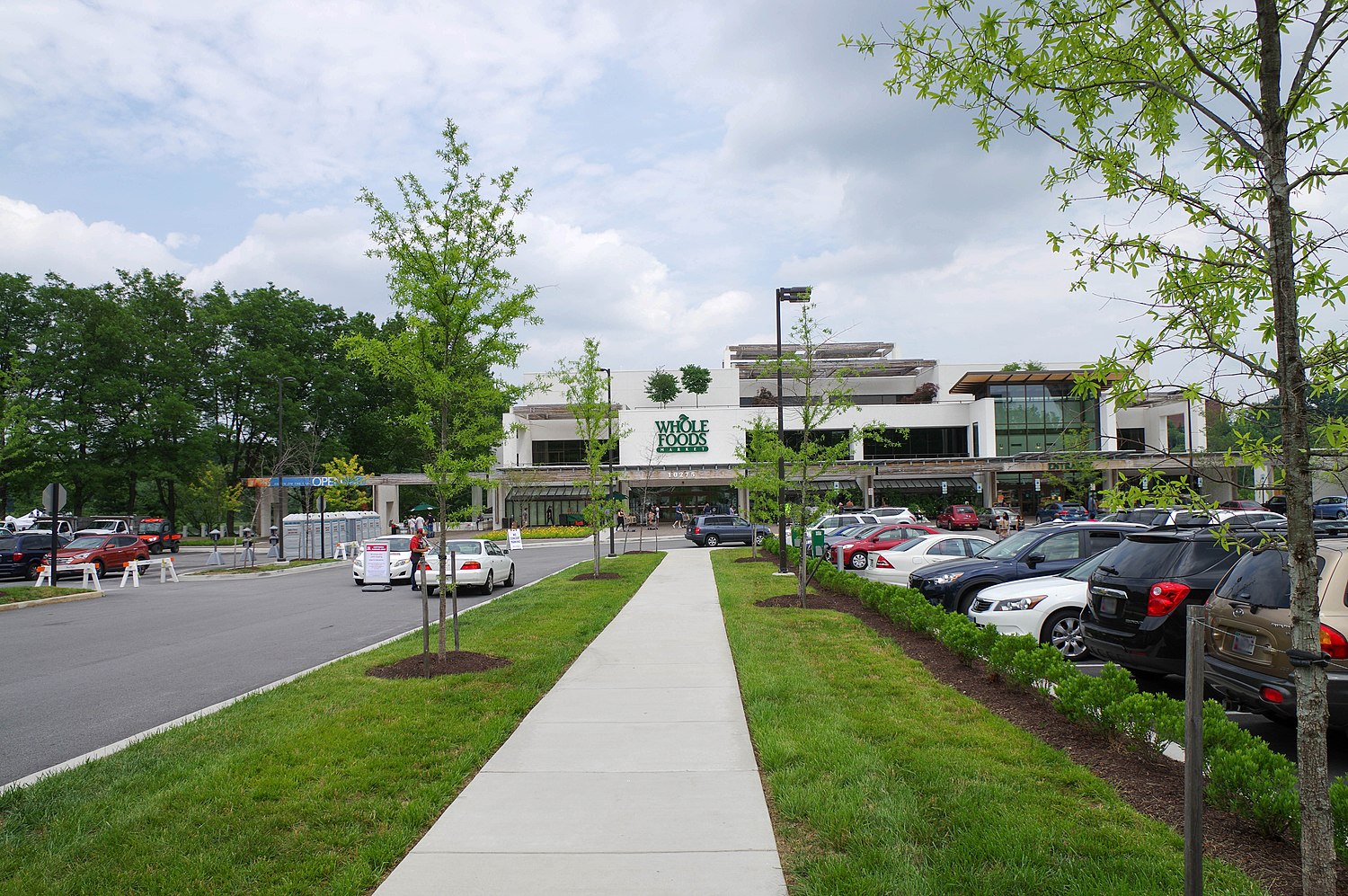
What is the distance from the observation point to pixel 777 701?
7.90 m

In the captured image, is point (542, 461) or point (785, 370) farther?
point (542, 461)

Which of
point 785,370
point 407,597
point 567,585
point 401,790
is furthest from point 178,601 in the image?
point 401,790

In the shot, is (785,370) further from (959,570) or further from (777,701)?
(777,701)

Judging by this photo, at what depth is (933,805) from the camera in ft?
16.9

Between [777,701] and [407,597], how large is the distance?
14.3 m

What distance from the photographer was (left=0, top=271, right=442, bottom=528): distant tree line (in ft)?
160

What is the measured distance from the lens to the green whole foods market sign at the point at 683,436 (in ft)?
209

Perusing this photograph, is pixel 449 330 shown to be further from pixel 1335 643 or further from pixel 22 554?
pixel 22 554

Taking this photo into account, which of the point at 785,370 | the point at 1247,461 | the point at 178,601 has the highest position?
the point at 785,370

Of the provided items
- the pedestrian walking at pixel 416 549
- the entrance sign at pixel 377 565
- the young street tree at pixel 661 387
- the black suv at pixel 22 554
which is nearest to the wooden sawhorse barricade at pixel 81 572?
the black suv at pixel 22 554

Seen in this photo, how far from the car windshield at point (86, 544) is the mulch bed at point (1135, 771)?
31.4m

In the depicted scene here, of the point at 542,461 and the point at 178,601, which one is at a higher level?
the point at 542,461

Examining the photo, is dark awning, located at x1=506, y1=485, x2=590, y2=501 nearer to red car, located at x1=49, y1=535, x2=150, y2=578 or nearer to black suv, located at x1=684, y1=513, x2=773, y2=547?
black suv, located at x1=684, y1=513, x2=773, y2=547

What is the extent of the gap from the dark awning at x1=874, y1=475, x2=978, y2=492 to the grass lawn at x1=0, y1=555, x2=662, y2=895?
190ft
